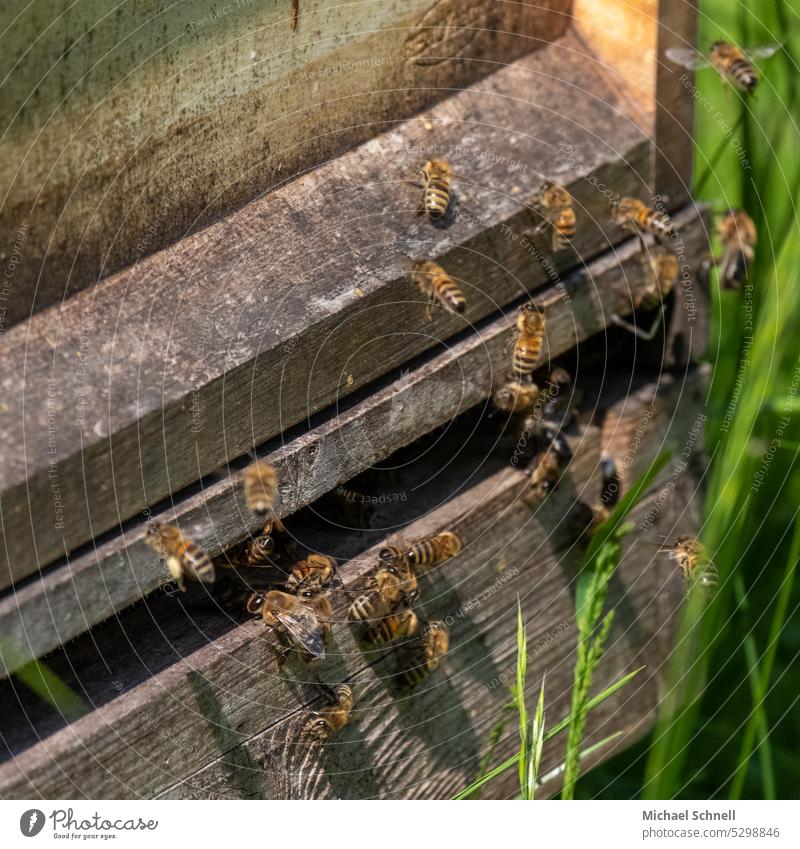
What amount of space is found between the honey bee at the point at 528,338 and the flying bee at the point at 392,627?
1.42 feet

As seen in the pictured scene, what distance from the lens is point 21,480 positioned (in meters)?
A: 1.30

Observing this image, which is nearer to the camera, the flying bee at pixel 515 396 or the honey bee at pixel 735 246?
the flying bee at pixel 515 396

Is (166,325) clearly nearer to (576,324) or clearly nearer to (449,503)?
(449,503)

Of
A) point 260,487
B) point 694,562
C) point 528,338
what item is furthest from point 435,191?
point 694,562

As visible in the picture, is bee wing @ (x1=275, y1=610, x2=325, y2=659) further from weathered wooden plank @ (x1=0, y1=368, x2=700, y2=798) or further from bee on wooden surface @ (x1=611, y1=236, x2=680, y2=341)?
bee on wooden surface @ (x1=611, y1=236, x2=680, y2=341)

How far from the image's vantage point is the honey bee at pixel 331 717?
1684 millimetres

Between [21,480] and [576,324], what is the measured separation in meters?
0.99

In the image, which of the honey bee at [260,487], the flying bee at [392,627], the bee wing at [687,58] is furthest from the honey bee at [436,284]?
the bee wing at [687,58]

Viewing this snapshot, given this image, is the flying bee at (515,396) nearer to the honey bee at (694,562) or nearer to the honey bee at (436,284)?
the honey bee at (436,284)

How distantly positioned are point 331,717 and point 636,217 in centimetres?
97

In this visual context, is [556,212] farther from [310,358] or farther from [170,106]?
[170,106]

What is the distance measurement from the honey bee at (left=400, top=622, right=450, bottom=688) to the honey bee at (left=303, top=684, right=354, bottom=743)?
0.12 m

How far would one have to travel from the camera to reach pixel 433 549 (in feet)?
5.79
